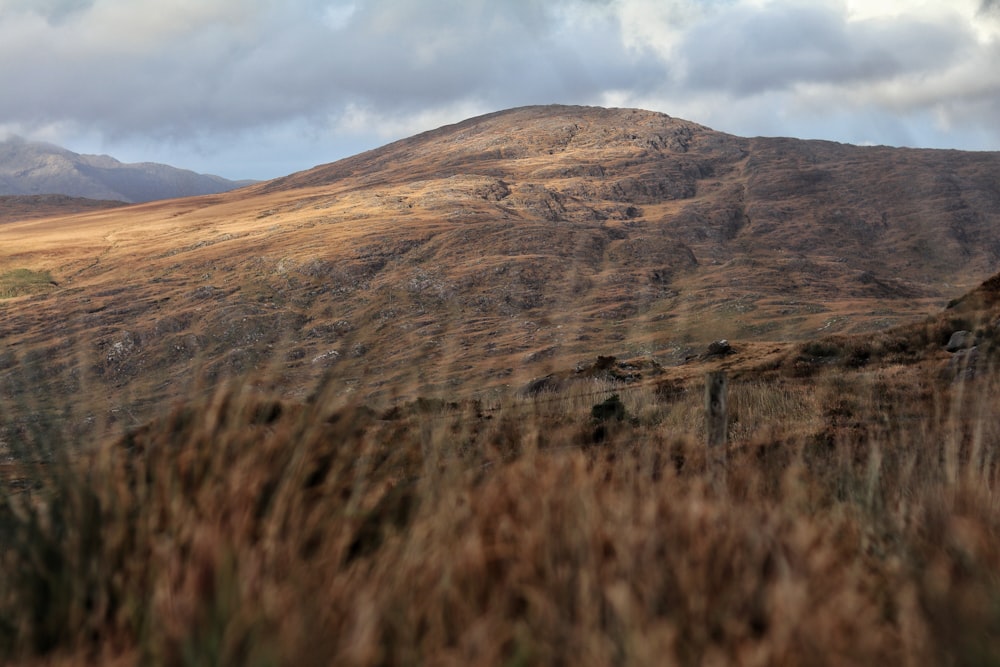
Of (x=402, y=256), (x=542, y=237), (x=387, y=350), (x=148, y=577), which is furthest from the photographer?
(x=542, y=237)

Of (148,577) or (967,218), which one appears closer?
(148,577)

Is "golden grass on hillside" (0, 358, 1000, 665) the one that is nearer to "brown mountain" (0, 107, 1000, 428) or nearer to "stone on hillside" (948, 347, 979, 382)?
"stone on hillside" (948, 347, 979, 382)

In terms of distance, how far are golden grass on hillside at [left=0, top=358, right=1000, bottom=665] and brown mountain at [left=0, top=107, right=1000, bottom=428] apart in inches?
787

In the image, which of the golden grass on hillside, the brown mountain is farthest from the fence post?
the brown mountain

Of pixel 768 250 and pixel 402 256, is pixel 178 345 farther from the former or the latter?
pixel 768 250

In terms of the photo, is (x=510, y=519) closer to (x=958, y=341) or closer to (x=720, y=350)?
(x=958, y=341)

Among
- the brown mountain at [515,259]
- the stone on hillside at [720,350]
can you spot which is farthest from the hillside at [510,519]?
the brown mountain at [515,259]

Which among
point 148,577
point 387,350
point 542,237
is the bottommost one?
point 387,350

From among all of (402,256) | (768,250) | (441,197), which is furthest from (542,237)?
(768,250)

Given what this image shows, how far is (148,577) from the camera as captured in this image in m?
2.70

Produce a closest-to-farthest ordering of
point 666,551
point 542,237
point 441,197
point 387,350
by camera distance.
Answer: point 666,551
point 387,350
point 542,237
point 441,197

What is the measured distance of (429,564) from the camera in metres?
2.85

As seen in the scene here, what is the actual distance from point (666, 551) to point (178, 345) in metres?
52.9

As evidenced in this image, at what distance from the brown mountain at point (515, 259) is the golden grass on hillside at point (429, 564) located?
65.6 feet
